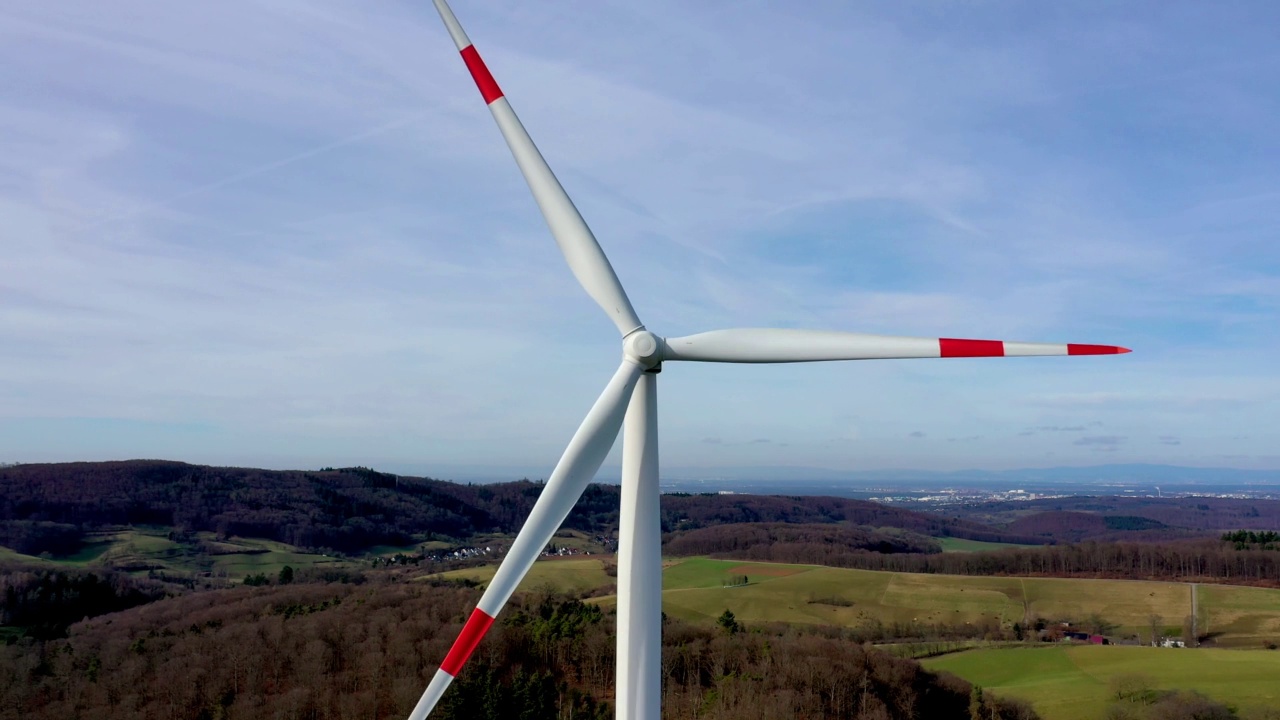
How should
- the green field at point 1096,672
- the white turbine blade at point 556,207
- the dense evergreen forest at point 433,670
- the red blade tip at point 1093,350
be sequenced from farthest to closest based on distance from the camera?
the green field at point 1096,672, the dense evergreen forest at point 433,670, the white turbine blade at point 556,207, the red blade tip at point 1093,350

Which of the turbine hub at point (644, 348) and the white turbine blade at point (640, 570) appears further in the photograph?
the turbine hub at point (644, 348)

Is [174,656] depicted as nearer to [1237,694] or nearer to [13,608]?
[13,608]

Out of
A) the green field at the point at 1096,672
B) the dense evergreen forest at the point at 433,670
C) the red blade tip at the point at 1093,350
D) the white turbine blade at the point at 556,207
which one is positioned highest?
the white turbine blade at the point at 556,207

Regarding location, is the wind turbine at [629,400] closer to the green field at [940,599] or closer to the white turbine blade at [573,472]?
the white turbine blade at [573,472]

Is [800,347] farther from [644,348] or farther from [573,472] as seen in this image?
[573,472]

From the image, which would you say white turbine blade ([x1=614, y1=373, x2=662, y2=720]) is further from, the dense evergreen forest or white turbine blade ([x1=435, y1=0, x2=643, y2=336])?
the dense evergreen forest

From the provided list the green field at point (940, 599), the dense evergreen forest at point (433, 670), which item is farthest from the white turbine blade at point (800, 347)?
the green field at point (940, 599)

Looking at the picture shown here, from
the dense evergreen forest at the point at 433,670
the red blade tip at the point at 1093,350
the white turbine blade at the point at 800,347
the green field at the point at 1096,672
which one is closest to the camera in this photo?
the red blade tip at the point at 1093,350

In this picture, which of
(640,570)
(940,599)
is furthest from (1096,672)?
(640,570)
